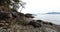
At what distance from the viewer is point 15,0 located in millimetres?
29203

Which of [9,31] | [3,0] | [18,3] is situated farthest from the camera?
[18,3]

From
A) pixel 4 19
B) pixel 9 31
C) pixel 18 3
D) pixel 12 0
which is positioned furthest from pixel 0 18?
pixel 18 3

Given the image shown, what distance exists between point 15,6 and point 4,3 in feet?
19.1

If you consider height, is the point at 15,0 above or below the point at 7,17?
above

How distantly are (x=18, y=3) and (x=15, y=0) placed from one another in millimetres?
Result: 1754

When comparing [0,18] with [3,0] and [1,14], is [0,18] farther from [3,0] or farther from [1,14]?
[3,0]

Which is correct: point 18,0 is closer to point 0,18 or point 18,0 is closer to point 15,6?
point 15,6

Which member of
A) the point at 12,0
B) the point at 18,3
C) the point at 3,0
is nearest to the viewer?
the point at 3,0

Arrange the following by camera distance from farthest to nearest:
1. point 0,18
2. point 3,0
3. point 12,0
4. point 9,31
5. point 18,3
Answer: point 18,3 < point 12,0 < point 3,0 < point 0,18 < point 9,31

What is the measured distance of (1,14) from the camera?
58.6 ft

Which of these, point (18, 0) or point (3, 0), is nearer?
point (3, 0)

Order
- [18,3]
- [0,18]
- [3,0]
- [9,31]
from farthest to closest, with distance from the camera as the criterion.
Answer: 1. [18,3]
2. [3,0]
3. [0,18]
4. [9,31]

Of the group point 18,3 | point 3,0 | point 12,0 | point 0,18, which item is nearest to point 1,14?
point 0,18

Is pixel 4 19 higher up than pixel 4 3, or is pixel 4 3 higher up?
pixel 4 3
